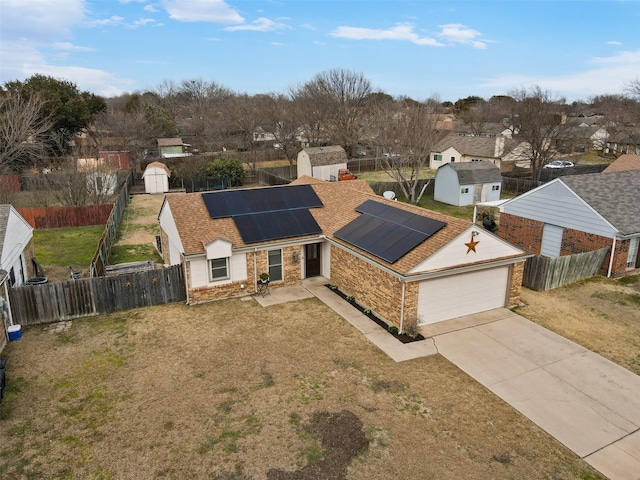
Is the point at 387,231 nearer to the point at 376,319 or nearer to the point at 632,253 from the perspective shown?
the point at 376,319

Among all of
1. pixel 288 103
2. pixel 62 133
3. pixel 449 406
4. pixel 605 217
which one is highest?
pixel 288 103

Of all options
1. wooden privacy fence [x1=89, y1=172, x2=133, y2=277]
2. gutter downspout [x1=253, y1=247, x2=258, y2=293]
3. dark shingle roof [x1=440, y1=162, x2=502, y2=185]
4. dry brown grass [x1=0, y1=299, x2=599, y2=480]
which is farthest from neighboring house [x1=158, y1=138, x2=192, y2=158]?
dry brown grass [x1=0, y1=299, x2=599, y2=480]

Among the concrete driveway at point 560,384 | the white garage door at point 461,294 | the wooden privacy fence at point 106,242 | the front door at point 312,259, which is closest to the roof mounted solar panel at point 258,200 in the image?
the front door at point 312,259

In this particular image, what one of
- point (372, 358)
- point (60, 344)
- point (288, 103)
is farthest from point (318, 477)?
point (288, 103)

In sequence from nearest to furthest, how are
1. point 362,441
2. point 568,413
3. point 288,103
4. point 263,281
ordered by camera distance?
1. point 362,441
2. point 568,413
3. point 263,281
4. point 288,103

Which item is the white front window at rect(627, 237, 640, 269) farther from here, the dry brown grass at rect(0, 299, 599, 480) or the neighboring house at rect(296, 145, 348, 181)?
the neighboring house at rect(296, 145, 348, 181)

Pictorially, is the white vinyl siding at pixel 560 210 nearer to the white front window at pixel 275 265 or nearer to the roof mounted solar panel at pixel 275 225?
the roof mounted solar panel at pixel 275 225

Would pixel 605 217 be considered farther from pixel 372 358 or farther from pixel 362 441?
pixel 362 441
